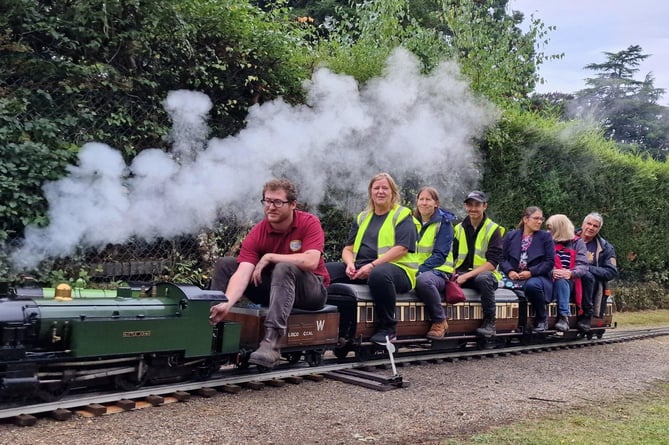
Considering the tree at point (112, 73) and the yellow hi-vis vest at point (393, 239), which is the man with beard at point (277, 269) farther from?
the tree at point (112, 73)

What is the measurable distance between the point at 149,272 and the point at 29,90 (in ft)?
7.68

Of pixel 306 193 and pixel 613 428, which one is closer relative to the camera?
pixel 613 428

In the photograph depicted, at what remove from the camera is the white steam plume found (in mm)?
6805

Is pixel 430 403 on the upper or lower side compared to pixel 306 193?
lower

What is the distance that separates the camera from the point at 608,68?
41.3 meters

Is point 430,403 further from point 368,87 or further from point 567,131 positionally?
point 567,131

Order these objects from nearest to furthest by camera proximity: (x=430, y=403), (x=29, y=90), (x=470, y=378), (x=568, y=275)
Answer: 1. (x=430, y=403)
2. (x=470, y=378)
3. (x=29, y=90)
4. (x=568, y=275)

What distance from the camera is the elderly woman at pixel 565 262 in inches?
349

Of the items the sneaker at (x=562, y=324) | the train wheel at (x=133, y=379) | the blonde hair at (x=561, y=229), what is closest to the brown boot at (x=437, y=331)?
the sneaker at (x=562, y=324)

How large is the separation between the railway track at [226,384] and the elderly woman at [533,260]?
0.57m

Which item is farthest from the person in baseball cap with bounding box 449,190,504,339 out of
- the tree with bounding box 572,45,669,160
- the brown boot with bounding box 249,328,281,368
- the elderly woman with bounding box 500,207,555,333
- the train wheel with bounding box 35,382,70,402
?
the tree with bounding box 572,45,669,160

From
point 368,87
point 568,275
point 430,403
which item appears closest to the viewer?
point 430,403

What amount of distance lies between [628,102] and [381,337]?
37940mm

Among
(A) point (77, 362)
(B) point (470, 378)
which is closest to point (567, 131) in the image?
(B) point (470, 378)
